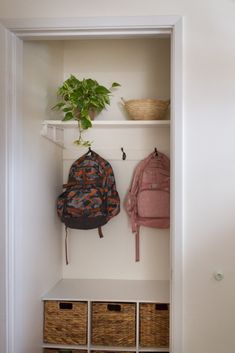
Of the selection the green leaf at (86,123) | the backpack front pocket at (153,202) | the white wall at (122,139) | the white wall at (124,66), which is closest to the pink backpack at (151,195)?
the backpack front pocket at (153,202)

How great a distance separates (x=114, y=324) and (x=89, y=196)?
2.66 feet

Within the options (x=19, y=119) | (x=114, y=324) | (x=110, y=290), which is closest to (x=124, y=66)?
(x=19, y=119)

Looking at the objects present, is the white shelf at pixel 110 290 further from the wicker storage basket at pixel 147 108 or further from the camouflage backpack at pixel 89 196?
the wicker storage basket at pixel 147 108

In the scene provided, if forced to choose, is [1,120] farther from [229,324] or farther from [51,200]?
[229,324]

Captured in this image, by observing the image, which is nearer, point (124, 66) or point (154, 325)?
point (154, 325)

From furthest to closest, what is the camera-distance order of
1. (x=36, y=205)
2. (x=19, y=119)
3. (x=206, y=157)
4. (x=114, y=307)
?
(x=114, y=307), (x=36, y=205), (x=19, y=119), (x=206, y=157)

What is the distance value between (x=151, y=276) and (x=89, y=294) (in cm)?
52

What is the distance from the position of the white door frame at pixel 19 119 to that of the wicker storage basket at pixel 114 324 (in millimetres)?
572

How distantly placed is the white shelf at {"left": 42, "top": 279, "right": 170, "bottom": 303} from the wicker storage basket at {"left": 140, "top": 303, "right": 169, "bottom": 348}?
1.9 inches

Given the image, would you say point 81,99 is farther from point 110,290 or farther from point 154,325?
point 154,325

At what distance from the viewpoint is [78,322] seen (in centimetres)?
225

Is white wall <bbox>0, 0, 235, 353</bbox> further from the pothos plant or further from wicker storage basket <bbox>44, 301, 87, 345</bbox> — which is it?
wicker storage basket <bbox>44, 301, 87, 345</bbox>

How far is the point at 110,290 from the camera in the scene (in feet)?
7.88

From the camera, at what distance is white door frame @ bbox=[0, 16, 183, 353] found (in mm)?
1681
